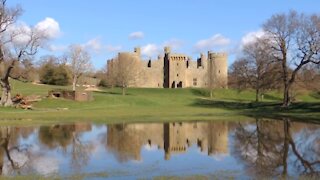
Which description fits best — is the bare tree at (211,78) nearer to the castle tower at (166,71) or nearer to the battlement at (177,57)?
the battlement at (177,57)

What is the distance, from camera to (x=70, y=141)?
2567 cm

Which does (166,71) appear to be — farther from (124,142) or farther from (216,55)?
(124,142)

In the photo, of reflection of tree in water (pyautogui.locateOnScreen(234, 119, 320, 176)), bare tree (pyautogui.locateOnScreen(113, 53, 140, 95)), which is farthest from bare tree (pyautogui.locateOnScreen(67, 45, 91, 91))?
reflection of tree in water (pyautogui.locateOnScreen(234, 119, 320, 176))

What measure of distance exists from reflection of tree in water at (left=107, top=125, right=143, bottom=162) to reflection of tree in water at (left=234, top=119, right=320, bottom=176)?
4.68 metres

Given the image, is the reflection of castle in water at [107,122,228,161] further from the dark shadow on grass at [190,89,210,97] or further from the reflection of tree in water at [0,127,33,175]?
the dark shadow on grass at [190,89,210,97]

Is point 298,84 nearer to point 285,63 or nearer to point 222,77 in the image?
point 285,63

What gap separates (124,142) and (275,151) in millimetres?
7903

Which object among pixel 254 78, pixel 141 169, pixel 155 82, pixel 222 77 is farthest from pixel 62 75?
pixel 141 169

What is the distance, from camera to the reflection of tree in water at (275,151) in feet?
54.4

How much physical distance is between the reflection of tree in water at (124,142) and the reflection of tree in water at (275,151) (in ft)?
15.3

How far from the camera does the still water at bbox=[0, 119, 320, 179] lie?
1602 centimetres

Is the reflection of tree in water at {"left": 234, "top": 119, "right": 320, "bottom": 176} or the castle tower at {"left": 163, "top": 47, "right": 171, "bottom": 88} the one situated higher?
the castle tower at {"left": 163, "top": 47, "right": 171, "bottom": 88}

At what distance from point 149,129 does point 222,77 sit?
3540 inches

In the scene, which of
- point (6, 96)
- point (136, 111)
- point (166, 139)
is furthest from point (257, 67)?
point (166, 139)
